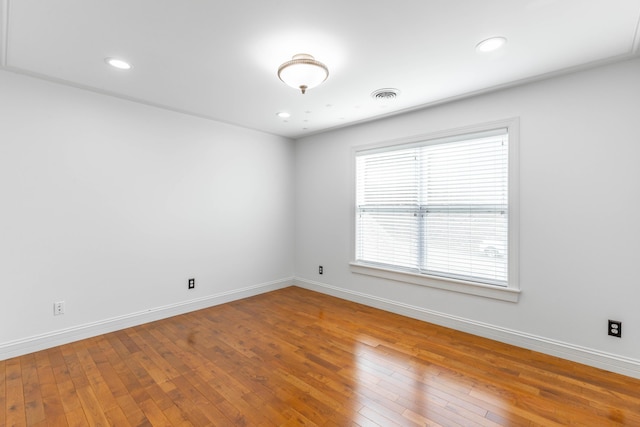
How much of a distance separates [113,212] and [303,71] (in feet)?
8.36

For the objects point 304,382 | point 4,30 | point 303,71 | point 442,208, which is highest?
point 4,30

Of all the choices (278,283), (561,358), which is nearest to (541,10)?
(561,358)

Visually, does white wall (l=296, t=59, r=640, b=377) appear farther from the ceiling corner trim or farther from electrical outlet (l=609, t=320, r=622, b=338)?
the ceiling corner trim

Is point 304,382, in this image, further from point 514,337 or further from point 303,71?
point 303,71

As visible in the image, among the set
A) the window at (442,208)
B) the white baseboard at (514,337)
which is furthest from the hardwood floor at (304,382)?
the window at (442,208)

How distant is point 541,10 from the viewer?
1778mm

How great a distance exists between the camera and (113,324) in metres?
3.14

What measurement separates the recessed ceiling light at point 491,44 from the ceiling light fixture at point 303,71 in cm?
115

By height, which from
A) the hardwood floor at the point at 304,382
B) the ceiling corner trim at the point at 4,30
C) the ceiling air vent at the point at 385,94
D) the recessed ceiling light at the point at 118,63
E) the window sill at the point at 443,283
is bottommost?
the hardwood floor at the point at 304,382

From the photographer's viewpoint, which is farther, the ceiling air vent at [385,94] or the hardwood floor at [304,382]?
the ceiling air vent at [385,94]

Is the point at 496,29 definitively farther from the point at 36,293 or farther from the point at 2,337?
the point at 2,337

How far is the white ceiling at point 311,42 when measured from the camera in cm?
178

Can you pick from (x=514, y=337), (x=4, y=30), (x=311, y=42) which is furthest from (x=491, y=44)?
(x=4, y=30)

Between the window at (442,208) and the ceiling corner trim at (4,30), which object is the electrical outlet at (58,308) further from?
the window at (442,208)
